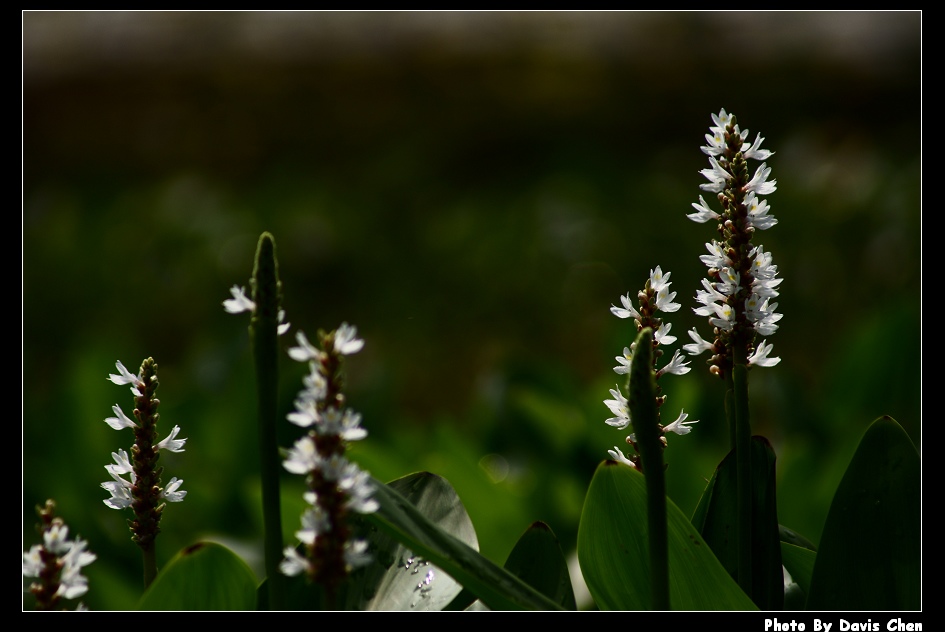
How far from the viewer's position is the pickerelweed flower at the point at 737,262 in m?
0.91

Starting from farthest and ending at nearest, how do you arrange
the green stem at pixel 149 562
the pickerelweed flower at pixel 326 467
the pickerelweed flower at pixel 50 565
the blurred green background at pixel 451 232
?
the blurred green background at pixel 451 232 → the green stem at pixel 149 562 → the pickerelweed flower at pixel 50 565 → the pickerelweed flower at pixel 326 467

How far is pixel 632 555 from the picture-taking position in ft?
3.42

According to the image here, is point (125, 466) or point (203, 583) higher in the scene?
point (125, 466)

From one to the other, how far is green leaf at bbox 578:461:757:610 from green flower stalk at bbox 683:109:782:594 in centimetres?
10

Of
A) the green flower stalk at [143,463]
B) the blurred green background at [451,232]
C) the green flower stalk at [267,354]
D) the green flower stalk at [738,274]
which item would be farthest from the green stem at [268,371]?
the blurred green background at [451,232]

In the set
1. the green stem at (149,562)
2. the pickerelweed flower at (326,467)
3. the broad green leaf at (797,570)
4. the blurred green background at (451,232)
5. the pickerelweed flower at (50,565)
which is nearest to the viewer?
the pickerelweed flower at (326,467)

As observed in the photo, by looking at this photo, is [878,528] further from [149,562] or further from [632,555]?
[149,562]

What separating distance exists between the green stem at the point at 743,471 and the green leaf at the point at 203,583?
52 cm

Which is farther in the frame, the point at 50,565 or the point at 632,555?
the point at 632,555

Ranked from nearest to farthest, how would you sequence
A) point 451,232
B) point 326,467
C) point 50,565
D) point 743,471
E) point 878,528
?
point 326,467 → point 50,565 → point 743,471 → point 878,528 → point 451,232

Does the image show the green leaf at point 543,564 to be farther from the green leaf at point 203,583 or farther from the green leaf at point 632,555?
the green leaf at point 203,583

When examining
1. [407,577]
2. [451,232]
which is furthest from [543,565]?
[451,232]

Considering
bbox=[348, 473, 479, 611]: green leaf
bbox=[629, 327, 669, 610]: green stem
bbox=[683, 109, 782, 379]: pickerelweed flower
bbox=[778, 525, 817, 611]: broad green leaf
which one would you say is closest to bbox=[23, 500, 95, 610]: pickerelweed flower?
bbox=[348, 473, 479, 611]: green leaf

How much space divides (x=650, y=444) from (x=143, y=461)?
484mm
